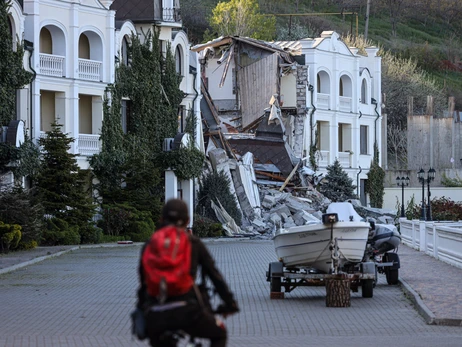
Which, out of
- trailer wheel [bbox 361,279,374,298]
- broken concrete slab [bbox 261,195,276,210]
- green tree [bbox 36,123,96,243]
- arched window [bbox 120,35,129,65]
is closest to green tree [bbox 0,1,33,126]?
green tree [bbox 36,123,96,243]

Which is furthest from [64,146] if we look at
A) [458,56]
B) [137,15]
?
[458,56]

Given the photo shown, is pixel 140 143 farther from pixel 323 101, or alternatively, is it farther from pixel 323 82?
pixel 323 82

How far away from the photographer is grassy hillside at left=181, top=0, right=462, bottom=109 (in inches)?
4124

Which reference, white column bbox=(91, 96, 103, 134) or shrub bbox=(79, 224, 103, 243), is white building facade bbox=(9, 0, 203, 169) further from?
shrub bbox=(79, 224, 103, 243)

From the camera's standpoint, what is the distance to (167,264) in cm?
758

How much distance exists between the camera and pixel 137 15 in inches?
1842

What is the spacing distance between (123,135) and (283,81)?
1815cm

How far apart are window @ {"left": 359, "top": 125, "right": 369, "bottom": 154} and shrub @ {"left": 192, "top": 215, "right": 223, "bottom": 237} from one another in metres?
21.9

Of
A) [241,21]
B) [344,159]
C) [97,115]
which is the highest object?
[241,21]

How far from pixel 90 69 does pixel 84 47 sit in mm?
1371

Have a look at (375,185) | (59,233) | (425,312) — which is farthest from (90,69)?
(375,185)

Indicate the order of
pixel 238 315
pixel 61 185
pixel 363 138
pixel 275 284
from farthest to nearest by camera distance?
pixel 363 138, pixel 61 185, pixel 275 284, pixel 238 315

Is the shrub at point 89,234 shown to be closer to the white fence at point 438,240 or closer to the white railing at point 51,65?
the white railing at point 51,65

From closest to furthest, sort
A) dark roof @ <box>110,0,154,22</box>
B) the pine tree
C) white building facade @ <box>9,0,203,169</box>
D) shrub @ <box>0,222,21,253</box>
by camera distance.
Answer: shrub @ <box>0,222,21,253</box>, white building facade @ <box>9,0,203,169</box>, dark roof @ <box>110,0,154,22</box>, the pine tree
